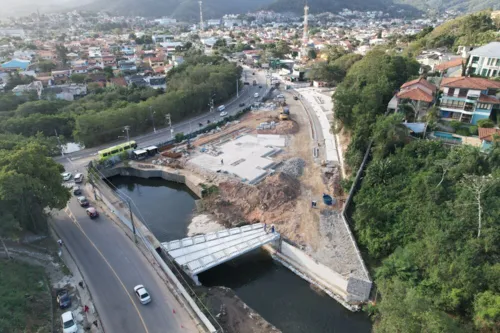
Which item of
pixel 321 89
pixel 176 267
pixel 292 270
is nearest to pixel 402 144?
pixel 292 270

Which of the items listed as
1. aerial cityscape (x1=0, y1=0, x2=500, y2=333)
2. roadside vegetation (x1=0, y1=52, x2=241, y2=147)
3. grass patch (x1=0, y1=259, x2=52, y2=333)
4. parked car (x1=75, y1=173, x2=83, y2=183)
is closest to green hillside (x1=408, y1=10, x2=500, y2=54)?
aerial cityscape (x1=0, y1=0, x2=500, y2=333)

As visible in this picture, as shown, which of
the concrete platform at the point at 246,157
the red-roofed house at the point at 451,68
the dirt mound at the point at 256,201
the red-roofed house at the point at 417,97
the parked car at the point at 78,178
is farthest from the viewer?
the red-roofed house at the point at 451,68

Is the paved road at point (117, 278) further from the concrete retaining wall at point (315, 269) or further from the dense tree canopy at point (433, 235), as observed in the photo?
the dense tree canopy at point (433, 235)

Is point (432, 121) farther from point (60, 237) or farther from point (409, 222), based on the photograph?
point (60, 237)

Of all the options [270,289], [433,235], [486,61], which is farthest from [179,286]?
[486,61]

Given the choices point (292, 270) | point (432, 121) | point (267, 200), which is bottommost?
point (292, 270)

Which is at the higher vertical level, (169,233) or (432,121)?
(432,121)

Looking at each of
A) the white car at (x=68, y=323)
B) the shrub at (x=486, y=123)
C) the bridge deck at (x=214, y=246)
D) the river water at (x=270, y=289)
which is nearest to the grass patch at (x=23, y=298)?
the white car at (x=68, y=323)

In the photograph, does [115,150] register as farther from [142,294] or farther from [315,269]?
[315,269]
